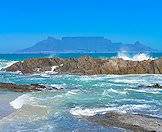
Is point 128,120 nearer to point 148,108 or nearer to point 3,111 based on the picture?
point 148,108

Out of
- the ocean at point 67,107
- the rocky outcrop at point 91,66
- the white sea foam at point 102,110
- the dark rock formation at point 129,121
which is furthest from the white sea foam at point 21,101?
the rocky outcrop at point 91,66

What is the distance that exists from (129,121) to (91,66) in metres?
37.5

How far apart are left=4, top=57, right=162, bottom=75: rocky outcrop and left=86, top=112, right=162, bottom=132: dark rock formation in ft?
108

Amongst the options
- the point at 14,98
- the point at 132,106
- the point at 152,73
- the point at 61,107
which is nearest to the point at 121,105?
the point at 132,106

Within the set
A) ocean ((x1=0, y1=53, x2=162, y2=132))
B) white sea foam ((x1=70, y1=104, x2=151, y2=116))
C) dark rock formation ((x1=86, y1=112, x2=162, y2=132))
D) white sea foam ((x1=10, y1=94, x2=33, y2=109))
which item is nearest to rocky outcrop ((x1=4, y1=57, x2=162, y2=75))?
ocean ((x1=0, y1=53, x2=162, y2=132))

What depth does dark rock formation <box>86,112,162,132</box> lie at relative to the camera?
→ 2073 cm

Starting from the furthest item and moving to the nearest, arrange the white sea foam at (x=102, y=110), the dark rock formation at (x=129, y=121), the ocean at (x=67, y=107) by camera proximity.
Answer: the white sea foam at (x=102, y=110) < the ocean at (x=67, y=107) < the dark rock formation at (x=129, y=121)

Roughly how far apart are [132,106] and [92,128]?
6885mm

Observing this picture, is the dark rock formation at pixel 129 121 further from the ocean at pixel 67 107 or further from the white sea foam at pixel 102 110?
the white sea foam at pixel 102 110

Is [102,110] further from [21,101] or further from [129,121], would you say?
[21,101]

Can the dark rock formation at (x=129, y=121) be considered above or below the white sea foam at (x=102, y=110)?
above

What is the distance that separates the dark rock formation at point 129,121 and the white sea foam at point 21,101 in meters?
5.71

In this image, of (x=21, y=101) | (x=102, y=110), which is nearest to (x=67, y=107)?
(x=102, y=110)

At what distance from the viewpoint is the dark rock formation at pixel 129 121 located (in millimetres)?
20734
